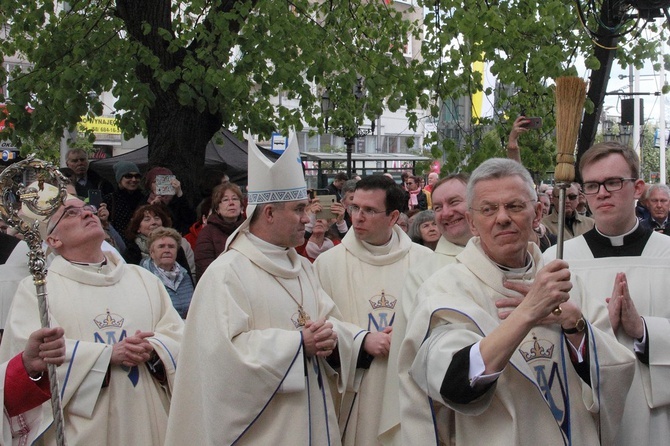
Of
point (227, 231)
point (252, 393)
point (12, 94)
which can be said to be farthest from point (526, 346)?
point (12, 94)

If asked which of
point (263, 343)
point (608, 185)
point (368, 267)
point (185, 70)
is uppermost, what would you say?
point (185, 70)

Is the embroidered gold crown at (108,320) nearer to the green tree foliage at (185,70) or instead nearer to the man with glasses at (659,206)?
the green tree foliage at (185,70)

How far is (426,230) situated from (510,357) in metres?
3.30

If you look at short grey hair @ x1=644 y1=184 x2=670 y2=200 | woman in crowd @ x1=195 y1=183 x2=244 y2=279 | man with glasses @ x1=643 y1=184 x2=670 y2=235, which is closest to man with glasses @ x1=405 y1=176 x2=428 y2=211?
short grey hair @ x1=644 y1=184 x2=670 y2=200

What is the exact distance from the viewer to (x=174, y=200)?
338 inches

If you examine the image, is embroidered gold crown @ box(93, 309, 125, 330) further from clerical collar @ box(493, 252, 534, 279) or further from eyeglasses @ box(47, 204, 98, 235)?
clerical collar @ box(493, 252, 534, 279)

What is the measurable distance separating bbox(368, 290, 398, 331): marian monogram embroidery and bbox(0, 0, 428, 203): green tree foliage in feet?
14.7

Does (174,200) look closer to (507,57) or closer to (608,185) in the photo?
(507,57)

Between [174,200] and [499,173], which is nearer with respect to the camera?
[499,173]

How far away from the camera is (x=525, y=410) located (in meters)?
2.97

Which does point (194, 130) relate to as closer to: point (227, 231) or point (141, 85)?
point (141, 85)

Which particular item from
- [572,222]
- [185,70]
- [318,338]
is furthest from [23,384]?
[185,70]

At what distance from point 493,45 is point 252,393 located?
5440mm

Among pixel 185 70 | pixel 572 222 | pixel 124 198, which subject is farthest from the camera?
pixel 185 70
